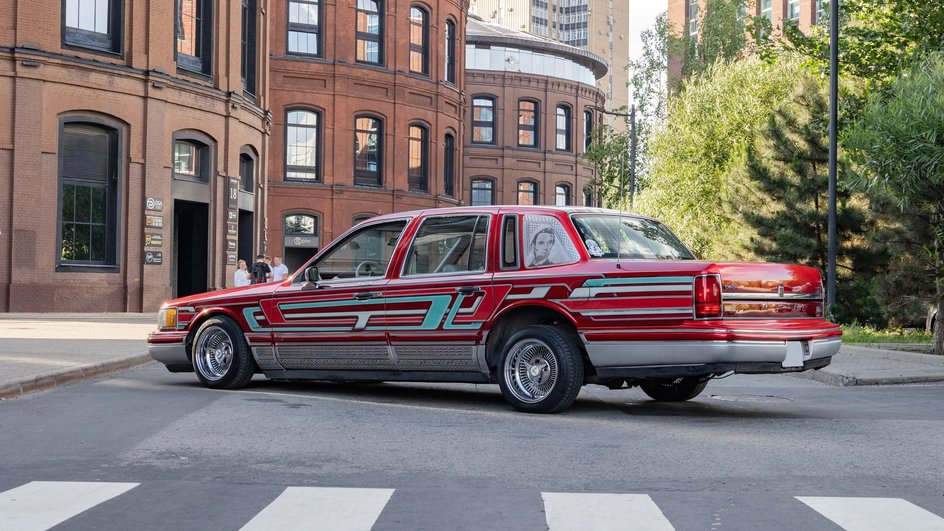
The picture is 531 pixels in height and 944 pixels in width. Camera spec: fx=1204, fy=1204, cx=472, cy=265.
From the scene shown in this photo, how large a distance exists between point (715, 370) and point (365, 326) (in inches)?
129

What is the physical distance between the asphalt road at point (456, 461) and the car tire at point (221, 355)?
272mm

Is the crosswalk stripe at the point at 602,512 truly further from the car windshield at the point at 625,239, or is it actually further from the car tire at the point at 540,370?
the car windshield at the point at 625,239

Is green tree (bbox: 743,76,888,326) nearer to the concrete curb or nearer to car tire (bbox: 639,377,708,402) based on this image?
car tire (bbox: 639,377,708,402)

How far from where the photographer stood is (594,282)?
9727 mm

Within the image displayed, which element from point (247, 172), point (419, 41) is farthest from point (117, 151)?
point (419, 41)

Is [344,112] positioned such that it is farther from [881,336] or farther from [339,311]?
[339,311]

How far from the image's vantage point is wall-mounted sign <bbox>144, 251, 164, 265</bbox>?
2933 centimetres

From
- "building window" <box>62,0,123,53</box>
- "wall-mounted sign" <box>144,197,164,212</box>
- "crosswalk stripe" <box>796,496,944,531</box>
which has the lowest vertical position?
"crosswalk stripe" <box>796,496,944,531</box>

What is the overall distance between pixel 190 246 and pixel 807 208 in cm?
1627

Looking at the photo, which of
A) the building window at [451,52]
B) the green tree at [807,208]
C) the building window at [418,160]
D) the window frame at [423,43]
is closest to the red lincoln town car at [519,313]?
the green tree at [807,208]

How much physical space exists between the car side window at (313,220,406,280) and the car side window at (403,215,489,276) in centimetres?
29

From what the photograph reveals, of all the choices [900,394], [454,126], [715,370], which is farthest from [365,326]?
[454,126]

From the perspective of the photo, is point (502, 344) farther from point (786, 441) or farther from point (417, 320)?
point (786, 441)

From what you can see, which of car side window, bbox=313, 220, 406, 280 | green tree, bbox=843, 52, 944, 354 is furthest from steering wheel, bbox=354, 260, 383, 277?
green tree, bbox=843, 52, 944, 354
